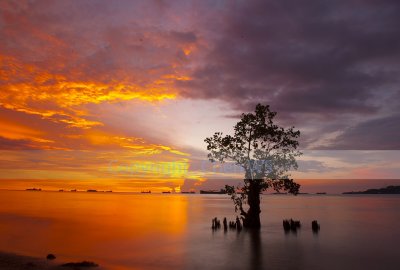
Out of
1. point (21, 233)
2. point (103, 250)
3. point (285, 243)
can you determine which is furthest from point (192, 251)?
point (21, 233)

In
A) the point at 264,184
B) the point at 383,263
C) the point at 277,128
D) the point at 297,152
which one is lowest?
the point at 383,263

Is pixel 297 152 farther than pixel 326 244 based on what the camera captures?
Yes

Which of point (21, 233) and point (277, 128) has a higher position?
point (277, 128)

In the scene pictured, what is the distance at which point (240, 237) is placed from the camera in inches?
1815

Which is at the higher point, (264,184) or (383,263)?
(264,184)

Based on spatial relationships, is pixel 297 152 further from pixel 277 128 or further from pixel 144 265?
pixel 144 265

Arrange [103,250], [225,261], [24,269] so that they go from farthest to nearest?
[103,250], [225,261], [24,269]

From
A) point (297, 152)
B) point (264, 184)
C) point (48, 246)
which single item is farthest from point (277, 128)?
point (48, 246)

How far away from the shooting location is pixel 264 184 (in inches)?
1852

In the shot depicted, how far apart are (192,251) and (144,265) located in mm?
8886

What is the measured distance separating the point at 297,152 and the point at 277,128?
4.30 metres

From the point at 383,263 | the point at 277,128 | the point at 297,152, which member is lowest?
the point at 383,263

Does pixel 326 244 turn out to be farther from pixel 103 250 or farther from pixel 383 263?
pixel 103 250

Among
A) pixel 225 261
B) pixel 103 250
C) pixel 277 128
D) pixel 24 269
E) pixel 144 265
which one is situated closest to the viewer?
pixel 24 269
